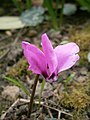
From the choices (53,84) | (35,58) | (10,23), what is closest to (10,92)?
(53,84)

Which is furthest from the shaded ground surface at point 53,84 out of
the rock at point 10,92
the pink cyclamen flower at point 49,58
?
the pink cyclamen flower at point 49,58

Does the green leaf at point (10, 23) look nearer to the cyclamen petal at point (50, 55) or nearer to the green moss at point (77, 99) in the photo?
the green moss at point (77, 99)

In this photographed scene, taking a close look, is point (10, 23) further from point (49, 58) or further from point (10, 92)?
point (49, 58)

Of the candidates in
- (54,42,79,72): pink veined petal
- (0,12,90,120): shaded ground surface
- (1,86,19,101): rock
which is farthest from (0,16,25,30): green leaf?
(54,42,79,72): pink veined petal

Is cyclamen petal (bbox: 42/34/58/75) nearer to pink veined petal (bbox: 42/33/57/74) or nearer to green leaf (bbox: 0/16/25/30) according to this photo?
pink veined petal (bbox: 42/33/57/74)

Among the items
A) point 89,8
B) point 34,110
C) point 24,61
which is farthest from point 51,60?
point 89,8
